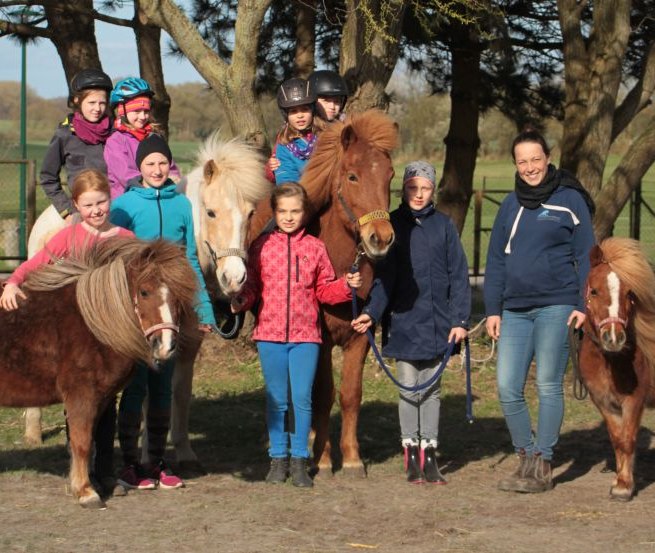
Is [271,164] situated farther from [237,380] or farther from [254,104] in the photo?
[237,380]

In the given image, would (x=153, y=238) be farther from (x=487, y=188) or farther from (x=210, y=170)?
(x=487, y=188)

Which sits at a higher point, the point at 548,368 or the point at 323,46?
the point at 323,46

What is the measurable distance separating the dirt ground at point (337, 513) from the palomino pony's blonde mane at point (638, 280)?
34.4 inches

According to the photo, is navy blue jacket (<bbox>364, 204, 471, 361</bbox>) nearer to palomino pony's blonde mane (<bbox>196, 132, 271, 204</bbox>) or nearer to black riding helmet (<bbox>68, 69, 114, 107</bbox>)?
palomino pony's blonde mane (<bbox>196, 132, 271, 204</bbox>)

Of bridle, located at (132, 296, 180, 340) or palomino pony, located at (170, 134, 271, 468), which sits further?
palomino pony, located at (170, 134, 271, 468)

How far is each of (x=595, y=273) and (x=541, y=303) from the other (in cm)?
34

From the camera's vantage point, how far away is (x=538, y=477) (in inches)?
232

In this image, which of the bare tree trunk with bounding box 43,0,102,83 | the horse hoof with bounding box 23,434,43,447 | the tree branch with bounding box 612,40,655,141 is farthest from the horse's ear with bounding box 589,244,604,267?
the bare tree trunk with bounding box 43,0,102,83

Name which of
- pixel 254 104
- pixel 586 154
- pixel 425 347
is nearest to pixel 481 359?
pixel 586 154

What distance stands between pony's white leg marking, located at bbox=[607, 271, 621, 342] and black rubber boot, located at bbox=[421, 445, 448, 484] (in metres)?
1.30

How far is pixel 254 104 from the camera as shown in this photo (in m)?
8.48

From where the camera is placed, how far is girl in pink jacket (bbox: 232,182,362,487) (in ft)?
19.1

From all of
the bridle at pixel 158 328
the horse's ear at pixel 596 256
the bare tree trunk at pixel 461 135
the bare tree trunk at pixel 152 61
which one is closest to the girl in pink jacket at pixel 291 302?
the bridle at pixel 158 328

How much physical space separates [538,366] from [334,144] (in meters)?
1.70
